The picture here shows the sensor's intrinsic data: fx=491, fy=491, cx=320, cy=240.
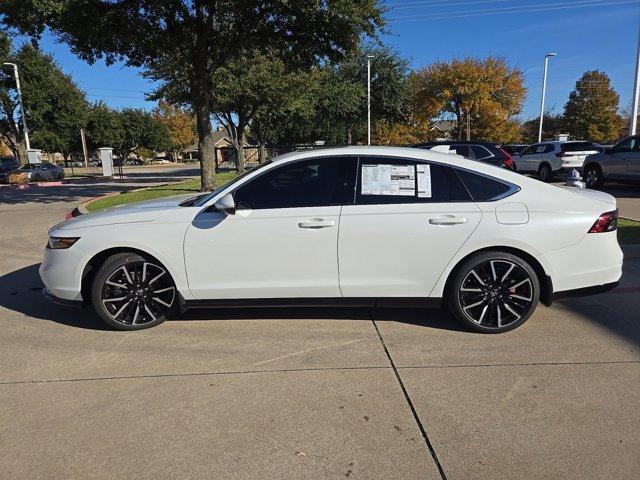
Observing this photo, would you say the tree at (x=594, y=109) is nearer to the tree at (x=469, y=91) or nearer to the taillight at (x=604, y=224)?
the tree at (x=469, y=91)

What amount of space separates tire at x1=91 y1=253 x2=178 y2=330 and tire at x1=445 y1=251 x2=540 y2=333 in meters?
2.51

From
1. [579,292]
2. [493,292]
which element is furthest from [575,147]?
[493,292]

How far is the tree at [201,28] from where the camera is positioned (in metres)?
11.8

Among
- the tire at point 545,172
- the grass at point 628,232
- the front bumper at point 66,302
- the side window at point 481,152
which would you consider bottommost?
the grass at point 628,232

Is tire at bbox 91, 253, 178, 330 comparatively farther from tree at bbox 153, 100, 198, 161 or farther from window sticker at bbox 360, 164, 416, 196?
tree at bbox 153, 100, 198, 161

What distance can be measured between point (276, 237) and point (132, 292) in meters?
1.42

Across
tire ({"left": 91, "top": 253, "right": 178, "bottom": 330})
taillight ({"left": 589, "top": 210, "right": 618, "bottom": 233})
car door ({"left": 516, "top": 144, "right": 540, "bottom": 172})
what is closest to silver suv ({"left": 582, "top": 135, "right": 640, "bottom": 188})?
car door ({"left": 516, "top": 144, "right": 540, "bottom": 172})

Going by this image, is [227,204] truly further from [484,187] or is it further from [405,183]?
[484,187]

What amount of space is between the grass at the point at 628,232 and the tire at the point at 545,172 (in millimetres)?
11060

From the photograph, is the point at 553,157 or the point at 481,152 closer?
the point at 481,152

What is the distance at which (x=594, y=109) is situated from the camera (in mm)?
58344

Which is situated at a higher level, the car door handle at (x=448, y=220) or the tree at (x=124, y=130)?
the tree at (x=124, y=130)

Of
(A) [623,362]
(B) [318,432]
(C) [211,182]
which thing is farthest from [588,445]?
(C) [211,182]

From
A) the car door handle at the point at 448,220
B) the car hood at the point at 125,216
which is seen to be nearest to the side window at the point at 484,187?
the car door handle at the point at 448,220
